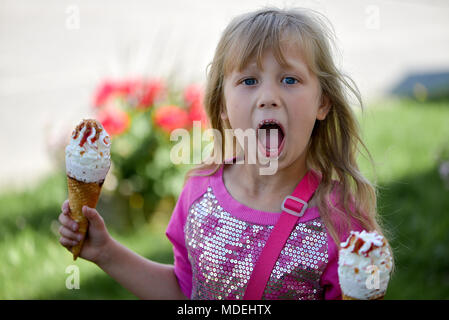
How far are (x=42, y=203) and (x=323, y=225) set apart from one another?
283 cm

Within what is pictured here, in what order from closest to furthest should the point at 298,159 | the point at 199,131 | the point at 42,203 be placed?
the point at 298,159, the point at 199,131, the point at 42,203

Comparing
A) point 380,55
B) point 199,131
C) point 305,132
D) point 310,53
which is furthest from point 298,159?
point 380,55

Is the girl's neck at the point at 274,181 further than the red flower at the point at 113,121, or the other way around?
the red flower at the point at 113,121

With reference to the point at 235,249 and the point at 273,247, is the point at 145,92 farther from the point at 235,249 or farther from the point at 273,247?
the point at 273,247

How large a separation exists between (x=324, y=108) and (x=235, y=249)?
606mm

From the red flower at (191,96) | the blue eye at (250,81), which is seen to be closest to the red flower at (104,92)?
the red flower at (191,96)

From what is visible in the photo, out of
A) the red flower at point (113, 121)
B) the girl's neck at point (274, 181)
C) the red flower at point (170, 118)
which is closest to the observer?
the girl's neck at point (274, 181)

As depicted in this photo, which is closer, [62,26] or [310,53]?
[310,53]

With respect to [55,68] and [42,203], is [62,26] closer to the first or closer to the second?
[55,68]

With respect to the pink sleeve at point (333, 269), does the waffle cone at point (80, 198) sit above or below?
above

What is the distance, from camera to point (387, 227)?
3.56m

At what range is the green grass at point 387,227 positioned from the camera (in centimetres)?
320

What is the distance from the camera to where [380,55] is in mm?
7855

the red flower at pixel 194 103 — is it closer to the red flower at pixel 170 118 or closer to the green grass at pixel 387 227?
the red flower at pixel 170 118
